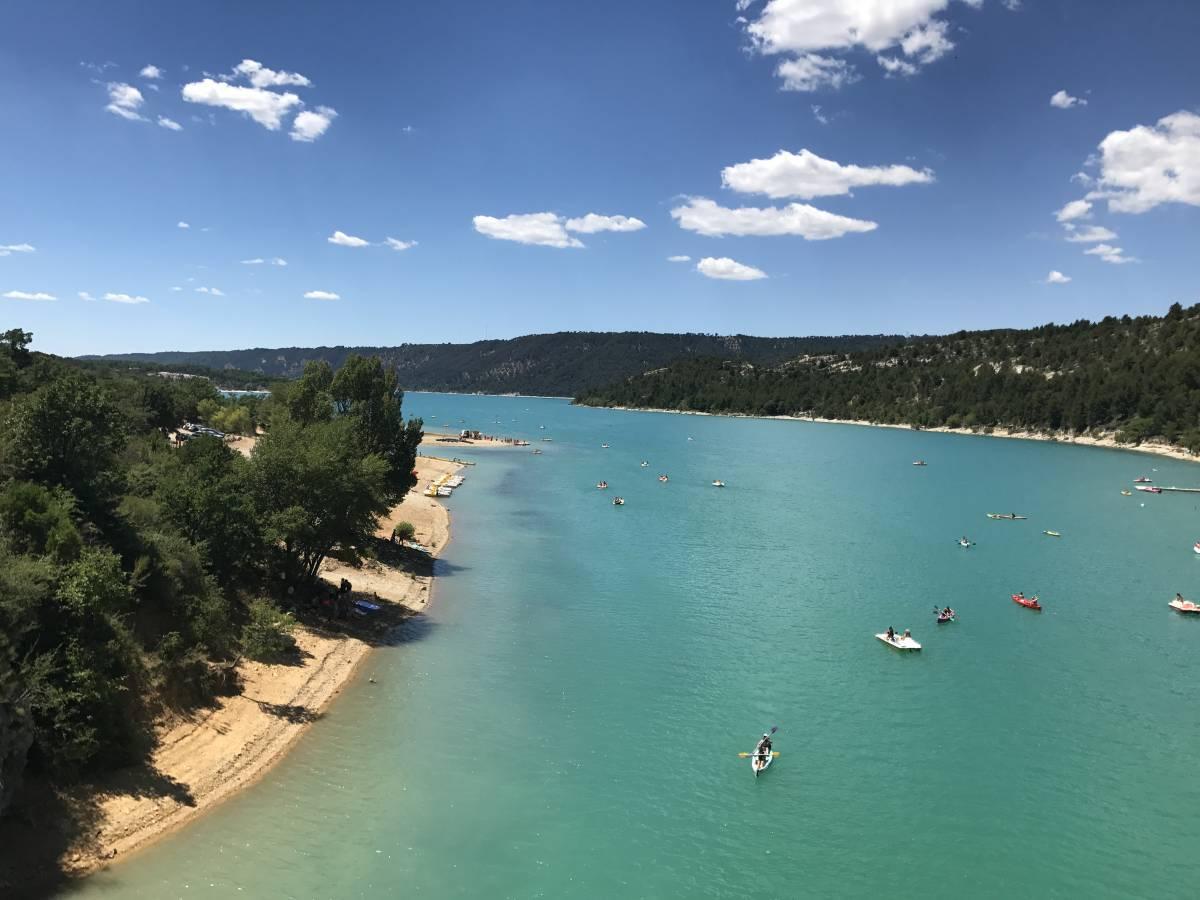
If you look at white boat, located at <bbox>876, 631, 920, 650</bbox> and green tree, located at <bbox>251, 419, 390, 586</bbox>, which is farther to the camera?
white boat, located at <bbox>876, 631, 920, 650</bbox>

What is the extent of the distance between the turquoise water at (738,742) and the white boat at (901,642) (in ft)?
2.75

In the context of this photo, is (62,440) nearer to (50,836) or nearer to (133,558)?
(133,558)

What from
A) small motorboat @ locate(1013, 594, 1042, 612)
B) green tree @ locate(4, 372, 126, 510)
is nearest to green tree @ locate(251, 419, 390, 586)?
green tree @ locate(4, 372, 126, 510)

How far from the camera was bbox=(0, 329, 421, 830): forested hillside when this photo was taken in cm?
2102

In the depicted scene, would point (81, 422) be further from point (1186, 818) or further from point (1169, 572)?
point (1169, 572)

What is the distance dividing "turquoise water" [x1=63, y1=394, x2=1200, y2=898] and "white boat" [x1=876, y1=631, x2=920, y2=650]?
839 mm

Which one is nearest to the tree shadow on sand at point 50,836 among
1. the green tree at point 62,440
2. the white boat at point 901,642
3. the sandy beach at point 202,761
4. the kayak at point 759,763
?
the sandy beach at point 202,761

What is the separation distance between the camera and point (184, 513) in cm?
3400

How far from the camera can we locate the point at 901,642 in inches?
1563

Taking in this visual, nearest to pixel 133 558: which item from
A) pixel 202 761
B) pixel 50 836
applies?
pixel 202 761

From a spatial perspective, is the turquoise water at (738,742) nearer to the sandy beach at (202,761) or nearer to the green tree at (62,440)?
the sandy beach at (202,761)

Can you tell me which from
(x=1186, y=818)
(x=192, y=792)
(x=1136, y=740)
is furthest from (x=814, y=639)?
(x=192, y=792)

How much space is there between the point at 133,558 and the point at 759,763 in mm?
23721

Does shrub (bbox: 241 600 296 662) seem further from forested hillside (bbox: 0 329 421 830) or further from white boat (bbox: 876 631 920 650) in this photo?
white boat (bbox: 876 631 920 650)
